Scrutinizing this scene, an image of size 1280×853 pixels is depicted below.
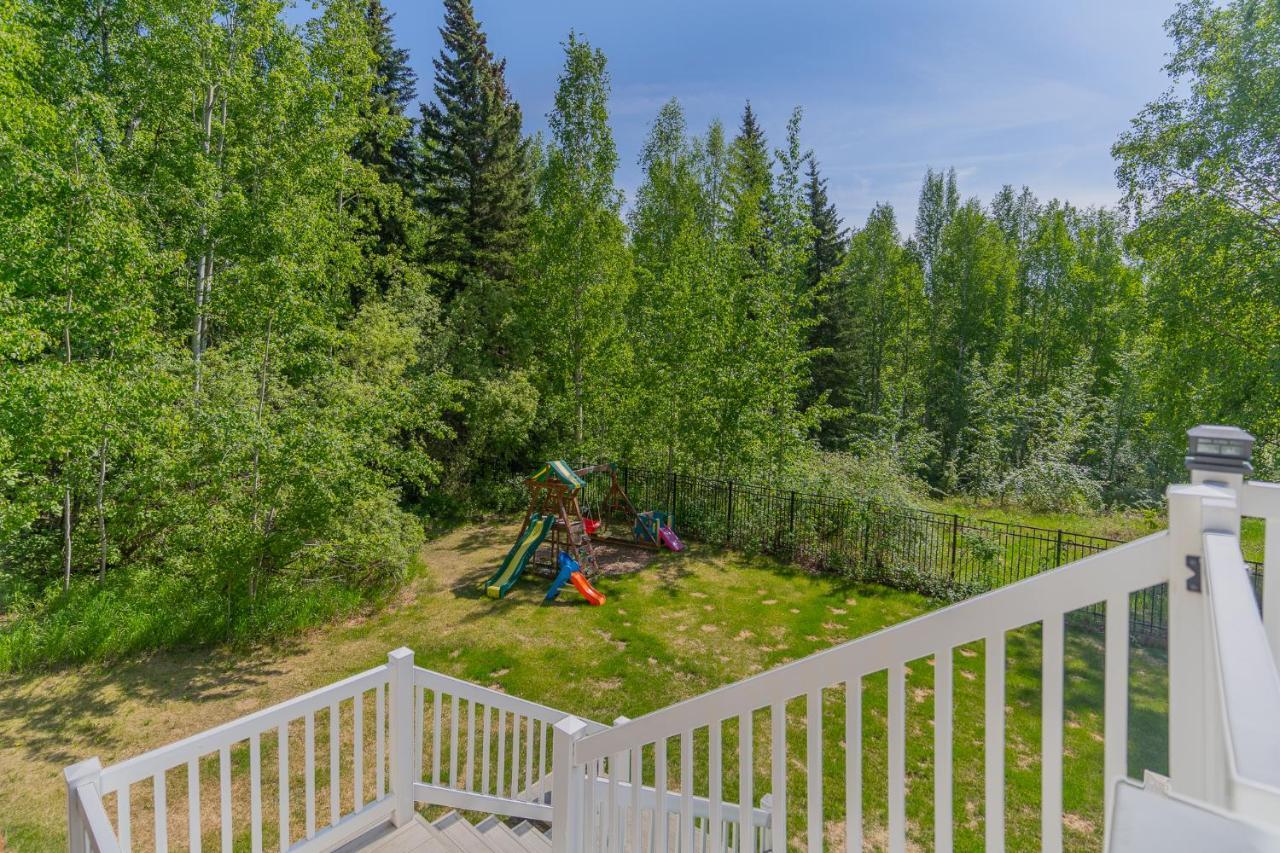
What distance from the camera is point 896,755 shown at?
1236 millimetres

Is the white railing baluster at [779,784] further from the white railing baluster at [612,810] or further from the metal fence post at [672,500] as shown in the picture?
the metal fence post at [672,500]

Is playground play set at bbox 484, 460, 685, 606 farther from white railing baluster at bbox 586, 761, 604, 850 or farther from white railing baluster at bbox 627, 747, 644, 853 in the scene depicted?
white railing baluster at bbox 627, 747, 644, 853

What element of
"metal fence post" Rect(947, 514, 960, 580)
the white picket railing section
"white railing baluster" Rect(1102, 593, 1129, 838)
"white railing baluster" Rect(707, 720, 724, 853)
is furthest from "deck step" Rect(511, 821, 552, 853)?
"metal fence post" Rect(947, 514, 960, 580)

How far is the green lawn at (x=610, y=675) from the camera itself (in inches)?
141

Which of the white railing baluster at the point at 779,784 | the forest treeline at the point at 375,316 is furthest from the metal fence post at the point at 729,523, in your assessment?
the white railing baluster at the point at 779,784

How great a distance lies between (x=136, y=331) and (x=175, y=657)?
319cm

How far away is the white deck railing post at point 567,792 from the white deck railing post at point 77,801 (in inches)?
62.2

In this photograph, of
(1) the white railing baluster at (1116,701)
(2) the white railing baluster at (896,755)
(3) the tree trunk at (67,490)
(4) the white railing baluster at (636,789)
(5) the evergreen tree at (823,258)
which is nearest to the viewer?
(1) the white railing baluster at (1116,701)

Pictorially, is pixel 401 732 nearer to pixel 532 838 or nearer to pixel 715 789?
pixel 532 838

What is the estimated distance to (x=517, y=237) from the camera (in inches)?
529

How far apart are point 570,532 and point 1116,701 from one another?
24.2 ft

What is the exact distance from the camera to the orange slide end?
726 cm

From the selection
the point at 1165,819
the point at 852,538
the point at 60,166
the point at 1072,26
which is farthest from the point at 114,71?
the point at 852,538

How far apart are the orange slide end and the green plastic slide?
0.77 meters
